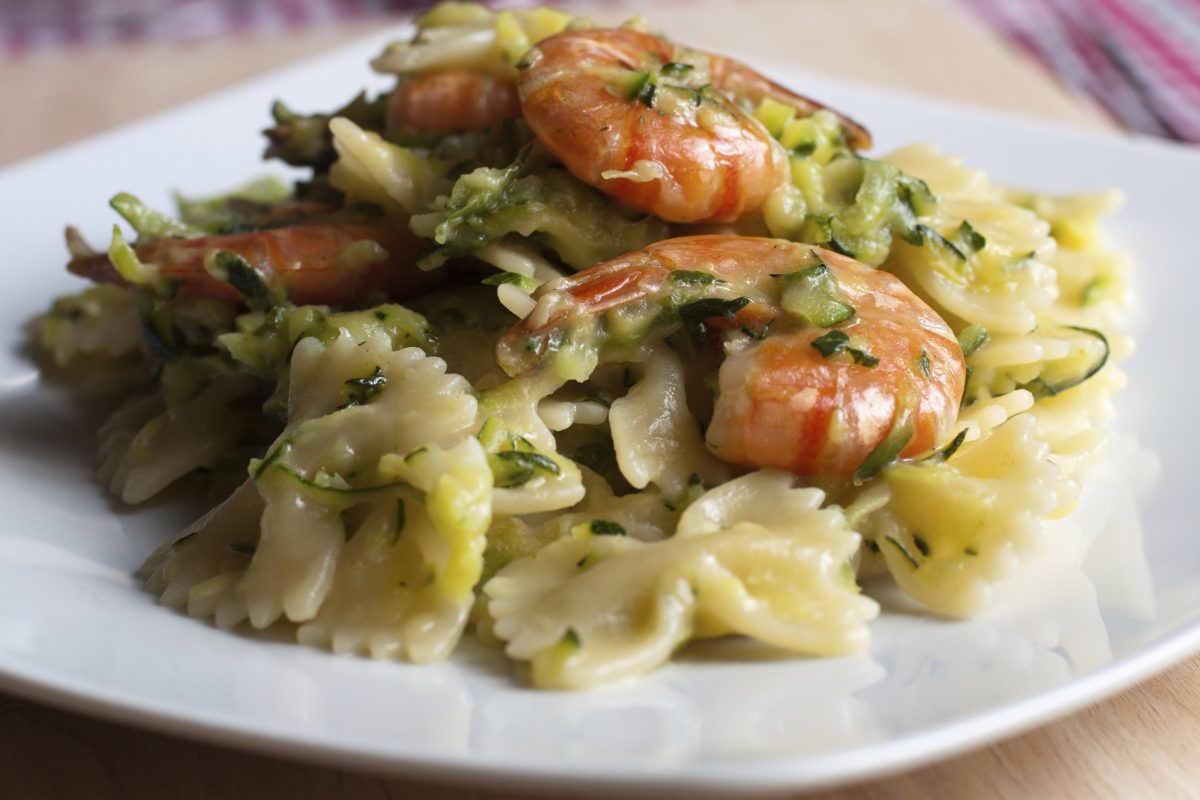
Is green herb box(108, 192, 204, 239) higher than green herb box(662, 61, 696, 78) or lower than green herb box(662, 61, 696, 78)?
lower

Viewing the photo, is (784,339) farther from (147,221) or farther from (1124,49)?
(1124,49)

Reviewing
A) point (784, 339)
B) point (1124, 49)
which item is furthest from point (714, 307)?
point (1124, 49)

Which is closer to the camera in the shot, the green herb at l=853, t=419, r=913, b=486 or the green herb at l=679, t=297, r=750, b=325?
the green herb at l=853, t=419, r=913, b=486

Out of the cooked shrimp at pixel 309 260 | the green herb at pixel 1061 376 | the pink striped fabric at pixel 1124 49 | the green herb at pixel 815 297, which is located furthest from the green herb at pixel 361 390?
the pink striped fabric at pixel 1124 49

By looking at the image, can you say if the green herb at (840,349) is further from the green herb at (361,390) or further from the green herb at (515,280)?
the green herb at (361,390)

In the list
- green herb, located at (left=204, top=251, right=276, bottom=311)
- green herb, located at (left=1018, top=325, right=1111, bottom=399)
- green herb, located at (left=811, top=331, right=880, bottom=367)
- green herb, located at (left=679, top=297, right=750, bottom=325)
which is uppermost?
green herb, located at (left=811, top=331, right=880, bottom=367)

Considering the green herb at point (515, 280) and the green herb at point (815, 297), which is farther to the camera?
the green herb at point (515, 280)

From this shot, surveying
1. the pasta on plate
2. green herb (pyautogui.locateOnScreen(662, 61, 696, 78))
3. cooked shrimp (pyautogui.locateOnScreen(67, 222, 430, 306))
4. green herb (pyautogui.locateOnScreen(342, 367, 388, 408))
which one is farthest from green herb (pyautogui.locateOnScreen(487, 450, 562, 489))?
green herb (pyautogui.locateOnScreen(662, 61, 696, 78))

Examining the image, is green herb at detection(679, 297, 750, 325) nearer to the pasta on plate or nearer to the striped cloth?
the pasta on plate
